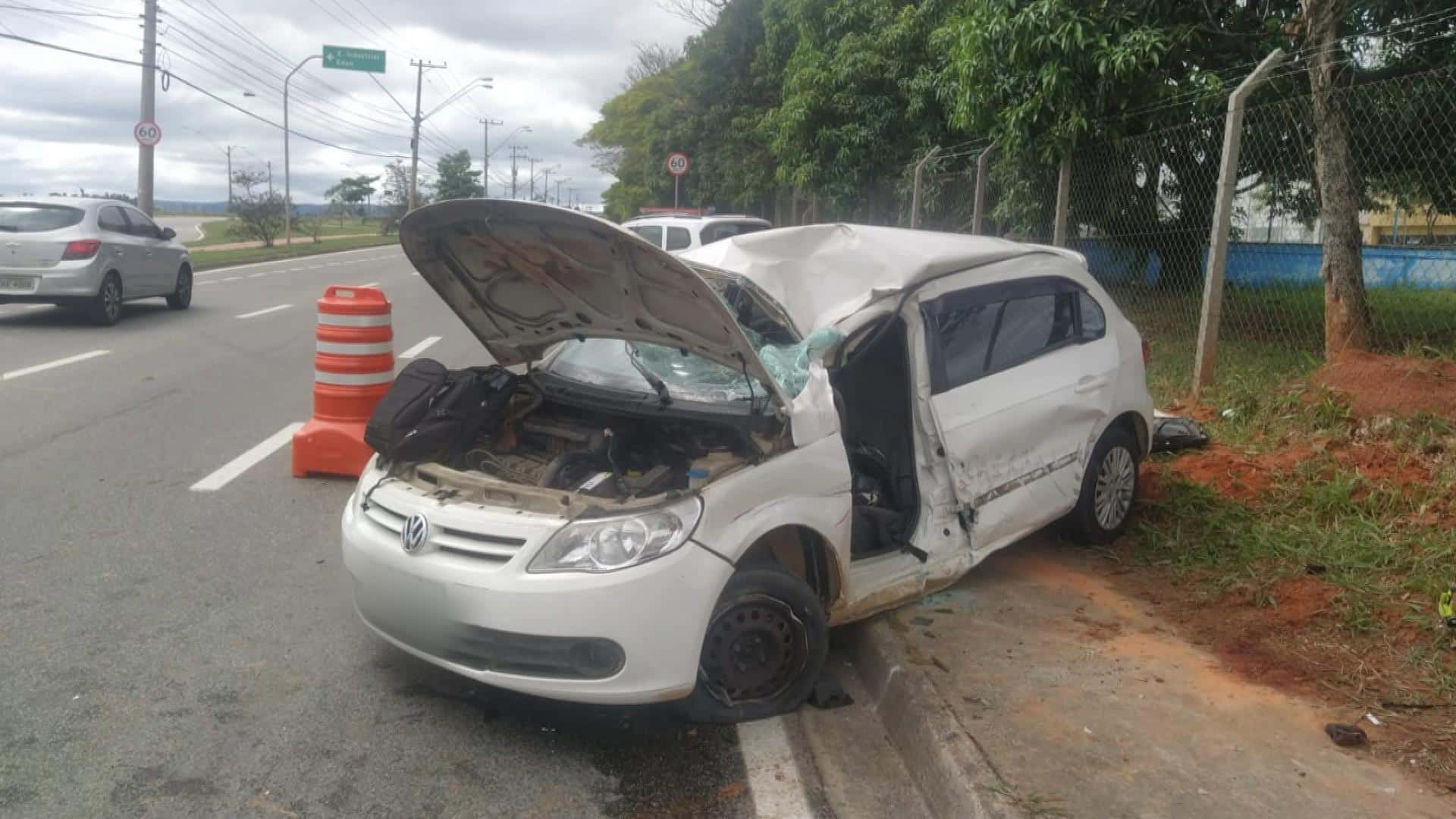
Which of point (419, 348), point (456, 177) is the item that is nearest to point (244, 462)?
point (419, 348)

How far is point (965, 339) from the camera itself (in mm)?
5148

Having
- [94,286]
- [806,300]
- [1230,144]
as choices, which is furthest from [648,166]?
[806,300]

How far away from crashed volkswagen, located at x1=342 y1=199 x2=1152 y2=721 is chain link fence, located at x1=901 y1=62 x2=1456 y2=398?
411cm

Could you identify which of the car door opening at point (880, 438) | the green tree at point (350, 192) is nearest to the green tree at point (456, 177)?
the green tree at point (350, 192)

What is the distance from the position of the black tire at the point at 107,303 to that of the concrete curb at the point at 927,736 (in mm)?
12727

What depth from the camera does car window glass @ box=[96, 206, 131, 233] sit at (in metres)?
14.4

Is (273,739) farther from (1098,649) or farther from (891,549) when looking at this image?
(1098,649)

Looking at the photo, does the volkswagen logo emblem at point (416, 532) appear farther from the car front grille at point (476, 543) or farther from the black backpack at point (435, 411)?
the black backpack at point (435, 411)

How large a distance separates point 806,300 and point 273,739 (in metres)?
2.65

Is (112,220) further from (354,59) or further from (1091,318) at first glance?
(354,59)

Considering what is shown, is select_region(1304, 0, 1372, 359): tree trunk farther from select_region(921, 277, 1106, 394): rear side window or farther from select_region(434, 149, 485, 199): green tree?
select_region(434, 149, 485, 199): green tree

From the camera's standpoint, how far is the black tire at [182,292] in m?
16.6

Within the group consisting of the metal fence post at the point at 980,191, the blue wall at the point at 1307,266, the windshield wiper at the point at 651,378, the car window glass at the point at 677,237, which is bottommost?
the windshield wiper at the point at 651,378

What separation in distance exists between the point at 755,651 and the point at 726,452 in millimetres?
741
